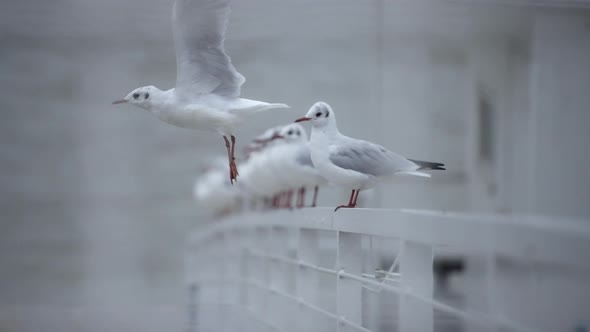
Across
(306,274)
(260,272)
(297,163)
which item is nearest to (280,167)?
(297,163)

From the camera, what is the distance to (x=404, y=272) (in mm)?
2016

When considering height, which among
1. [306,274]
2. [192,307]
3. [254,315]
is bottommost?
[192,307]

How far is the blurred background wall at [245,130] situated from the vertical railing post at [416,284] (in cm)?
91

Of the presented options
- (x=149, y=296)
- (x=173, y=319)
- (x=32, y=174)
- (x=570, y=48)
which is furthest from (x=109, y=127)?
(x=570, y=48)

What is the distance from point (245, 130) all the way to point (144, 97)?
2589 mm

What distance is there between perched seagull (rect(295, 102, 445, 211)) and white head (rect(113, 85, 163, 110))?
44cm

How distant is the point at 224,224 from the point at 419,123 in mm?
2662

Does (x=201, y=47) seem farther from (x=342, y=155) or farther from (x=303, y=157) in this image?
(x=303, y=157)

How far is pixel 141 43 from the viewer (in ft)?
12.4

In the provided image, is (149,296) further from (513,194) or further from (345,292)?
(345,292)

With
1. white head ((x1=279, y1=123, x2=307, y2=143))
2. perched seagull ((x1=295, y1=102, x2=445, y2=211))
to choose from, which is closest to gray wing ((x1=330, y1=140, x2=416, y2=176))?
perched seagull ((x1=295, y1=102, x2=445, y2=211))

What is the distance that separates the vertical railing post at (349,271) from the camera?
2.55 meters

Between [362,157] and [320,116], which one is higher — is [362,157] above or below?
below

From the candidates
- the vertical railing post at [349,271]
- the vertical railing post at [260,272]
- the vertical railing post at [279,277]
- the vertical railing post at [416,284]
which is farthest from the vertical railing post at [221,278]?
the vertical railing post at [416,284]
